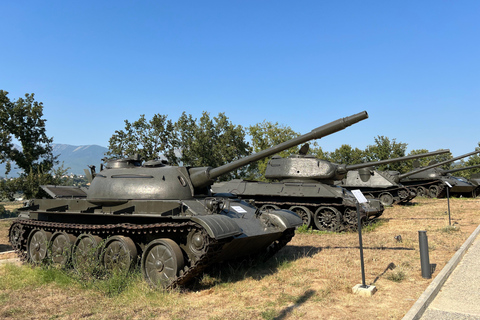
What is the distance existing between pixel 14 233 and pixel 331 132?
9.22 meters

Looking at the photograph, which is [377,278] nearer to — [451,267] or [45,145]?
[451,267]

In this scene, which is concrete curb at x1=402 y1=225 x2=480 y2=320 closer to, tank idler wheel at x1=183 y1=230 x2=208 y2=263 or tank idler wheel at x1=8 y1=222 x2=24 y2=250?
tank idler wheel at x1=183 y1=230 x2=208 y2=263

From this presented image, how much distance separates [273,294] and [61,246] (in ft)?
17.7

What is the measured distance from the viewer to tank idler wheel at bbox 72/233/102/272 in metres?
7.59

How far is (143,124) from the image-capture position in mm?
36531

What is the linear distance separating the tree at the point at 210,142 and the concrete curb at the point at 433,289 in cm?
2985

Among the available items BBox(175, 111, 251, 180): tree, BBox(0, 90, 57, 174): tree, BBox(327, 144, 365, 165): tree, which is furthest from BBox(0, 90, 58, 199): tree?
BBox(327, 144, 365, 165): tree

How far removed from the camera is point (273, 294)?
6652mm

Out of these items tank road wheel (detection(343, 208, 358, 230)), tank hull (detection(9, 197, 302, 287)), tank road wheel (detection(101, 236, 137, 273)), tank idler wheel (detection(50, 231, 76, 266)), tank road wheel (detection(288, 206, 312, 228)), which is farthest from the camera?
tank road wheel (detection(288, 206, 312, 228))

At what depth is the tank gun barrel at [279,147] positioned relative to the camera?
685 cm

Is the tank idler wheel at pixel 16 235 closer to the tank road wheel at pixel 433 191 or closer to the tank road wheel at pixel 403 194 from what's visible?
the tank road wheel at pixel 403 194

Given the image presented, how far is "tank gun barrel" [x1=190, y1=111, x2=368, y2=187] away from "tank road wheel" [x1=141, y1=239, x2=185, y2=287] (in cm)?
174

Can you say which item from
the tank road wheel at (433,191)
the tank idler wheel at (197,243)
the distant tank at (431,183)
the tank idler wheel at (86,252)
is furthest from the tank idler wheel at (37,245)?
the tank road wheel at (433,191)

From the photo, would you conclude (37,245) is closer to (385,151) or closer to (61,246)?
(61,246)
